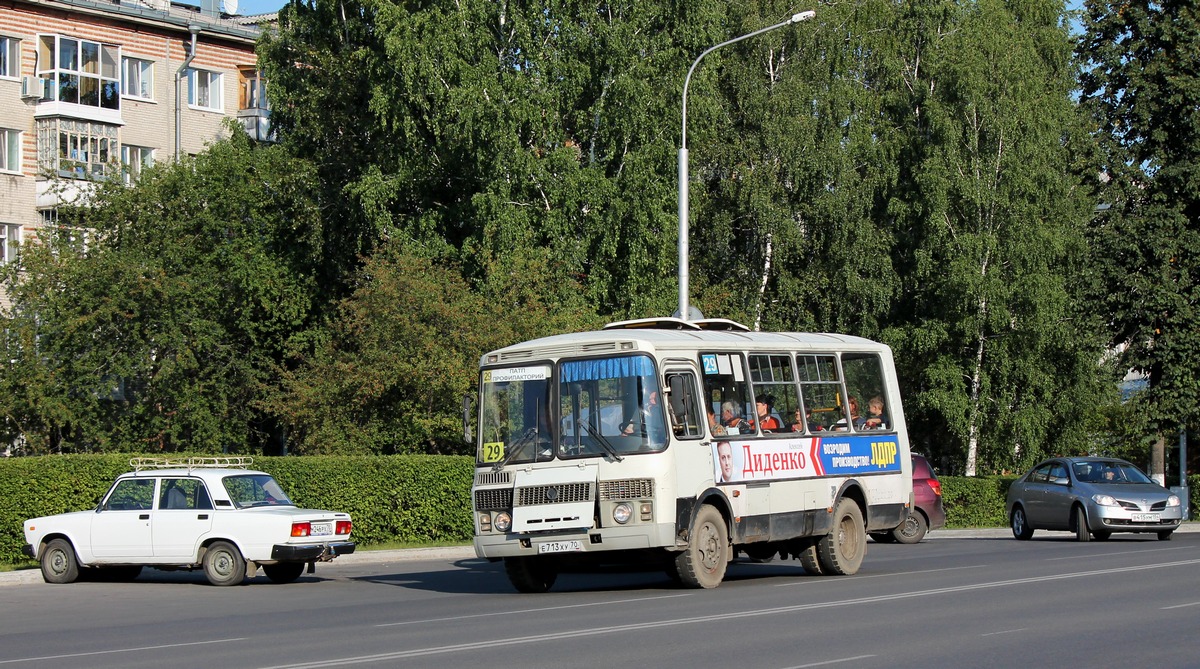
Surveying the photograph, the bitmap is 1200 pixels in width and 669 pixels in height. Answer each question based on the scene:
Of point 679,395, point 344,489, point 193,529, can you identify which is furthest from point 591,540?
point 344,489

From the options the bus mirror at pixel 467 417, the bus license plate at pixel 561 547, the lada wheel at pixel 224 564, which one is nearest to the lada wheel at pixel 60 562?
the lada wheel at pixel 224 564

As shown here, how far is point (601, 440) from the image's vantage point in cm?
1805

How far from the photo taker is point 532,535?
18.1m

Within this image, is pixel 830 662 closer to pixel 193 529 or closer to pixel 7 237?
pixel 193 529

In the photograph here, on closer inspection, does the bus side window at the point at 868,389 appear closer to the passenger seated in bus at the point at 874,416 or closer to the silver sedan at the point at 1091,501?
the passenger seated in bus at the point at 874,416

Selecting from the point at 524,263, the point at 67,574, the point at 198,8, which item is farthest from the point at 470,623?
the point at 198,8

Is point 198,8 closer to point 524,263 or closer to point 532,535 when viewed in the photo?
point 524,263

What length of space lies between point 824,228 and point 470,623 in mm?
35272

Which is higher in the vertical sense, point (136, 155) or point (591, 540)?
point (136, 155)

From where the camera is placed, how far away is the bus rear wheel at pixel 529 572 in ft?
63.1

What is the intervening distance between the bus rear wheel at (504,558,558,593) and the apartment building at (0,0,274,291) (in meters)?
34.1

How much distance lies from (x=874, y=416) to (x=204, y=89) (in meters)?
44.5

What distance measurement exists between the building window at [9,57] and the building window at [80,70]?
0.73 metres

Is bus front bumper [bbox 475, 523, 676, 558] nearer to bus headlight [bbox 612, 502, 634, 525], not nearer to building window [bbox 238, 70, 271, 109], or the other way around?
bus headlight [bbox 612, 502, 634, 525]
